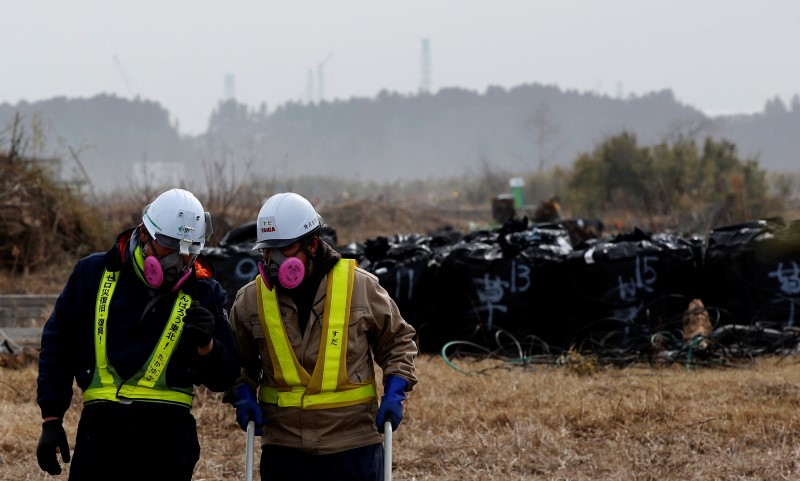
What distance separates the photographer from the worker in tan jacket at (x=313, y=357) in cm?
356

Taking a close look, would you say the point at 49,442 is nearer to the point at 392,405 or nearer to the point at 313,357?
the point at 313,357

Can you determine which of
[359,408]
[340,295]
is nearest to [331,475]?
[359,408]

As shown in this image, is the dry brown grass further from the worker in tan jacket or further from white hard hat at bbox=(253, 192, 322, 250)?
white hard hat at bbox=(253, 192, 322, 250)

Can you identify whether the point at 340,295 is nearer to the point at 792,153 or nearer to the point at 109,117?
the point at 792,153

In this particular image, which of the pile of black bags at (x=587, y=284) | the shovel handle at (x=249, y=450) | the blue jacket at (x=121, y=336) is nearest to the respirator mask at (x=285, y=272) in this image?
the blue jacket at (x=121, y=336)

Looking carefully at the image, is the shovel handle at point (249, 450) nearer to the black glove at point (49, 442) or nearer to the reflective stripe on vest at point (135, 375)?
the reflective stripe on vest at point (135, 375)

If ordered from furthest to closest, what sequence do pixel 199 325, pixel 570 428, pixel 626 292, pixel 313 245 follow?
pixel 626 292, pixel 570 428, pixel 313 245, pixel 199 325

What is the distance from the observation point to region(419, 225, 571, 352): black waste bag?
8375 mm

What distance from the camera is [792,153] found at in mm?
144625

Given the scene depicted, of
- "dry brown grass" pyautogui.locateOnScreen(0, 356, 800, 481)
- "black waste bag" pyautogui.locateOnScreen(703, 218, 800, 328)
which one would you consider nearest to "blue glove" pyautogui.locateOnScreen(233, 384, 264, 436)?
"dry brown grass" pyautogui.locateOnScreen(0, 356, 800, 481)

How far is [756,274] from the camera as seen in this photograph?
323 inches

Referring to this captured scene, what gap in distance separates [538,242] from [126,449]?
226 inches

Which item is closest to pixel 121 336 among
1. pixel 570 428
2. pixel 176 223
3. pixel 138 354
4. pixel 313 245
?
pixel 138 354

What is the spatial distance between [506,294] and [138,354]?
526 centimetres
